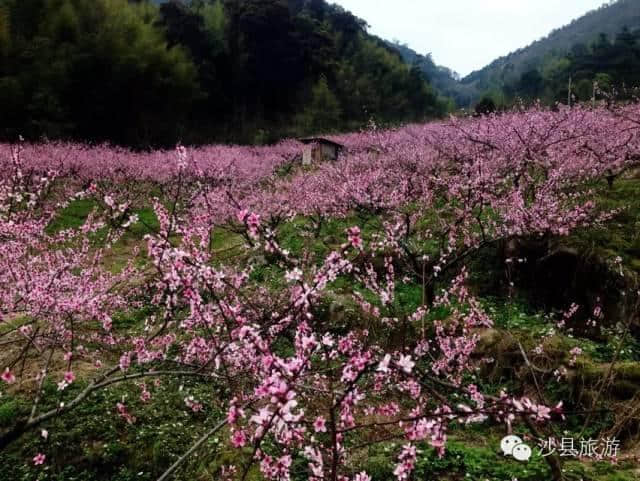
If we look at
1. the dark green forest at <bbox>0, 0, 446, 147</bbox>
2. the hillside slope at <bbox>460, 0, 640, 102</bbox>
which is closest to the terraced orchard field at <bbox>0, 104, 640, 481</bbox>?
the dark green forest at <bbox>0, 0, 446, 147</bbox>

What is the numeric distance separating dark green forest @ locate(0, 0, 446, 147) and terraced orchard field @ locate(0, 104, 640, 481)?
55.3ft

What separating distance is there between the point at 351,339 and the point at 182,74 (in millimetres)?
35549

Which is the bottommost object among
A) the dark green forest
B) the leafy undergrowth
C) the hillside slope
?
the leafy undergrowth

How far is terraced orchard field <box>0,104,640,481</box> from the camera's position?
9.95ft

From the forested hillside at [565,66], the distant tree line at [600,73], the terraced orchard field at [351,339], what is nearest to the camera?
the terraced orchard field at [351,339]

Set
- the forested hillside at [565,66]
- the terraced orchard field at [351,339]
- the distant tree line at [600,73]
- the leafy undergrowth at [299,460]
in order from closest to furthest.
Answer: the terraced orchard field at [351,339] → the leafy undergrowth at [299,460] → the distant tree line at [600,73] → the forested hillside at [565,66]

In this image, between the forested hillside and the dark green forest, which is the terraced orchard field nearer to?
the forested hillside

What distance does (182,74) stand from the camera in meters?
34.8

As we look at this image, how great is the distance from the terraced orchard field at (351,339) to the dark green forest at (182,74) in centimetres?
1686

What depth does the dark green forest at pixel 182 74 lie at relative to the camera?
26016 millimetres

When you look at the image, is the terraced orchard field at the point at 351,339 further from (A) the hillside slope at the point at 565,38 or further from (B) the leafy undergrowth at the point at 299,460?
(A) the hillside slope at the point at 565,38

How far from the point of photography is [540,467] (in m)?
4.60

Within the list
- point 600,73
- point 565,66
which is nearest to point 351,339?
point 600,73

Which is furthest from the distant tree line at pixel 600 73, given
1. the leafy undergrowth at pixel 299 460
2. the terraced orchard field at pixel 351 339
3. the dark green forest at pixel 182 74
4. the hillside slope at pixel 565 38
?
the hillside slope at pixel 565 38
